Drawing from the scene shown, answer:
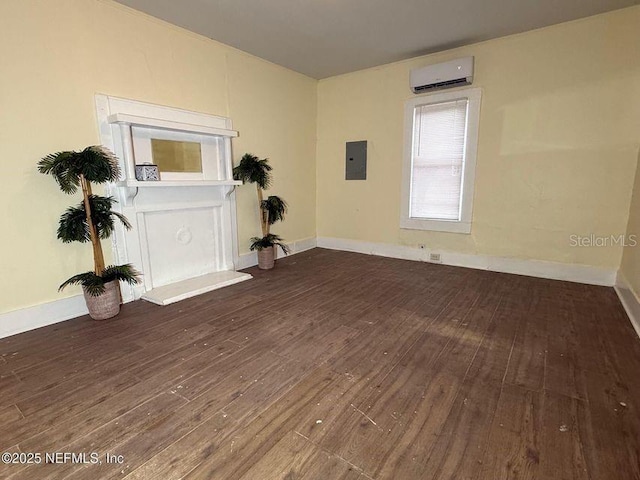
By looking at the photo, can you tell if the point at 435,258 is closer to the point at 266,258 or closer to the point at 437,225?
the point at 437,225

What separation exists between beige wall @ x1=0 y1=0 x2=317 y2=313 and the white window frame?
8.63 ft

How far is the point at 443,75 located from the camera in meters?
3.97

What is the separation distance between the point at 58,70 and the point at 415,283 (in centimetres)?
393

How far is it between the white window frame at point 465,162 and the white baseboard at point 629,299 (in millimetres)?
1570

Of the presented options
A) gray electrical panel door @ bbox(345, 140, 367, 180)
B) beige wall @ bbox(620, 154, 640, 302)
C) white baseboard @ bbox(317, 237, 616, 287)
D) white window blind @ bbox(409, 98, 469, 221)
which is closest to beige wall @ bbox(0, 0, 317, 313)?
gray electrical panel door @ bbox(345, 140, 367, 180)

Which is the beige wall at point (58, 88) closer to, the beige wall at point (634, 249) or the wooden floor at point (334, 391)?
the wooden floor at point (334, 391)

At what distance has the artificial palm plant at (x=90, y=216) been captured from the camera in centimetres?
245

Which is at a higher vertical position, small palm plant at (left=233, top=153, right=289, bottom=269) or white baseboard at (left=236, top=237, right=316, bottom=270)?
small palm plant at (left=233, top=153, right=289, bottom=269)

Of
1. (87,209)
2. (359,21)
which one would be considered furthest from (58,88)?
(359,21)

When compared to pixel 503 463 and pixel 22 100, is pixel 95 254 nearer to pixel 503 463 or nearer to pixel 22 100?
pixel 22 100

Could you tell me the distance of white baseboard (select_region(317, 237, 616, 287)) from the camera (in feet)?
11.5

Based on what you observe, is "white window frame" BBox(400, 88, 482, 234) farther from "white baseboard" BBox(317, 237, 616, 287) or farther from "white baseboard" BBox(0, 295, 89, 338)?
"white baseboard" BBox(0, 295, 89, 338)

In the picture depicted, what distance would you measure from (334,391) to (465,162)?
11.5ft

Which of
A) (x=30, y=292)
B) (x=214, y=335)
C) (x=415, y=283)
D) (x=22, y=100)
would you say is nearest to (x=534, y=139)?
(x=415, y=283)
